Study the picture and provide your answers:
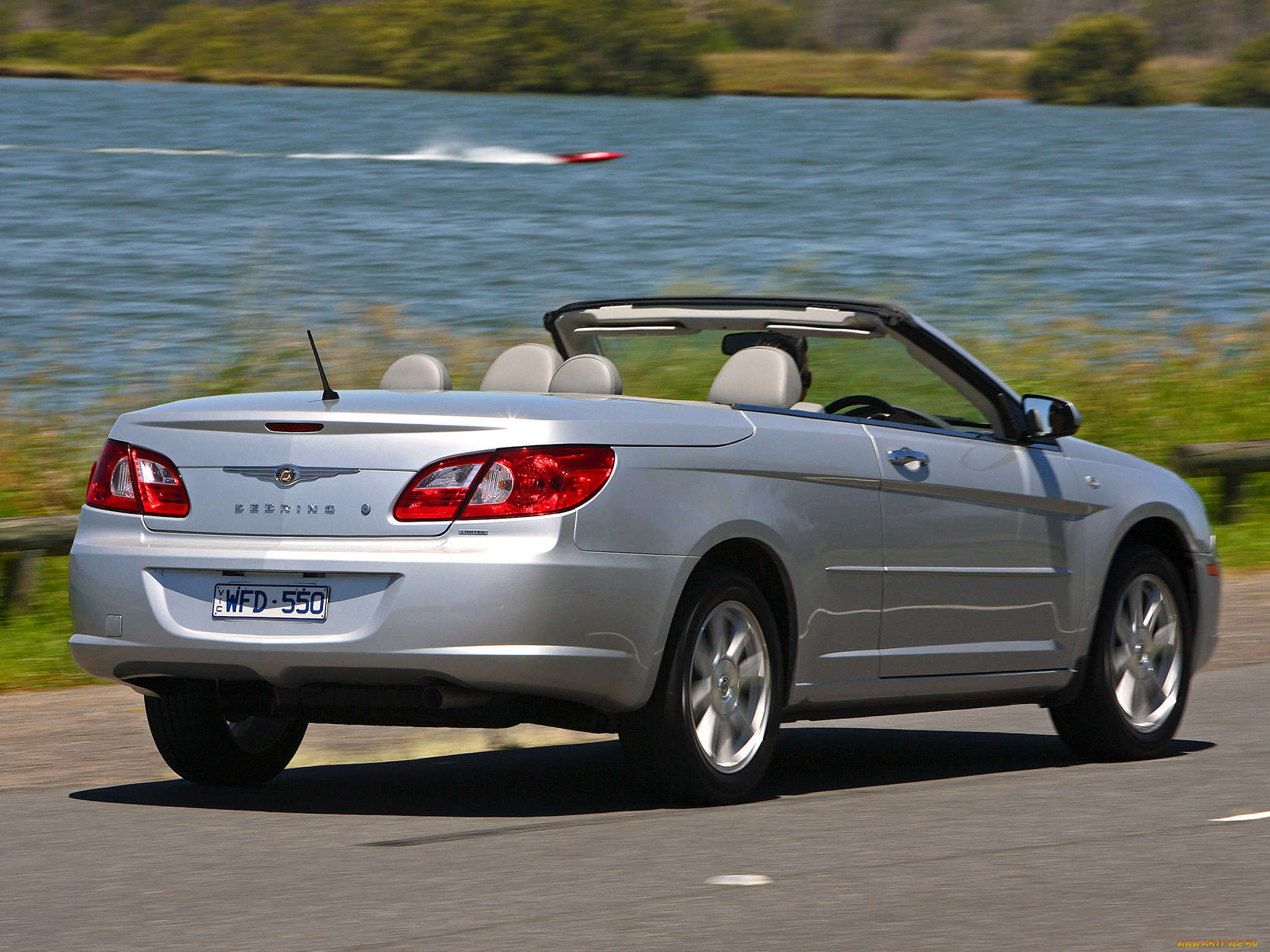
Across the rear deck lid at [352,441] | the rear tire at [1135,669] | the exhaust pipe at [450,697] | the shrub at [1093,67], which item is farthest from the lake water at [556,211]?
the exhaust pipe at [450,697]

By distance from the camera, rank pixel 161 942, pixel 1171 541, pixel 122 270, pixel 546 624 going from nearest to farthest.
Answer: pixel 161 942
pixel 546 624
pixel 1171 541
pixel 122 270

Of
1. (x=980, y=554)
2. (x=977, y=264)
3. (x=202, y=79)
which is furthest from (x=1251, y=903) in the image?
(x=202, y=79)

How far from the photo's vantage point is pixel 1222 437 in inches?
766

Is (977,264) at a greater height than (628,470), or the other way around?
(628,470)

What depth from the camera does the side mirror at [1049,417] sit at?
7.74 meters

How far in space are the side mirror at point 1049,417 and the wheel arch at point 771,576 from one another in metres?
1.40

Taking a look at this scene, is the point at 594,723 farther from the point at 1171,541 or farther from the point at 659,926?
the point at 1171,541

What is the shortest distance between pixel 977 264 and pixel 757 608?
32.1m

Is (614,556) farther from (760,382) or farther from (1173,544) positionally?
(1173,544)

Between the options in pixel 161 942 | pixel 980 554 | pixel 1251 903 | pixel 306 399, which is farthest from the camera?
pixel 980 554

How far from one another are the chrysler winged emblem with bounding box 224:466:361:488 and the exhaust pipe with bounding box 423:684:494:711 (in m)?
0.69

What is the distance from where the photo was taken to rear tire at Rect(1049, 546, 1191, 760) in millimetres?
8039

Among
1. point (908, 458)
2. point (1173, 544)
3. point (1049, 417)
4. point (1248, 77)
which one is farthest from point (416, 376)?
point (1248, 77)

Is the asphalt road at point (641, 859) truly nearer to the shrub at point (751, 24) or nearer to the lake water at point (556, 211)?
the lake water at point (556, 211)
